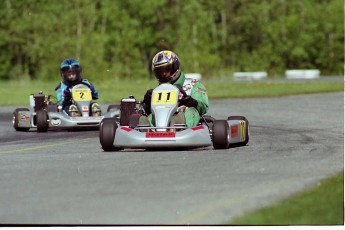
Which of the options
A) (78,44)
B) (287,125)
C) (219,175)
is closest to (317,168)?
(219,175)

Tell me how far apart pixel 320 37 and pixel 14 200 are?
68.8 meters

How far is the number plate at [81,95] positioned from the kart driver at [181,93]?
492cm

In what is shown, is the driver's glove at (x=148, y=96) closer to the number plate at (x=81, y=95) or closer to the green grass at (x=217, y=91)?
the number plate at (x=81, y=95)

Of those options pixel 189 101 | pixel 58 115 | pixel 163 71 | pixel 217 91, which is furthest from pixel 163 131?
pixel 217 91

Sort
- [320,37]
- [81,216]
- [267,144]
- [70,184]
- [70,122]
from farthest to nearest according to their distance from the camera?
[320,37], [70,122], [267,144], [70,184], [81,216]

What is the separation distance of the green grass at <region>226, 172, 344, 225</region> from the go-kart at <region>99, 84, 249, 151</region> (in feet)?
14.0

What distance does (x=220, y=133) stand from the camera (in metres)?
13.6

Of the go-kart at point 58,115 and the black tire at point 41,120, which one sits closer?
the black tire at point 41,120

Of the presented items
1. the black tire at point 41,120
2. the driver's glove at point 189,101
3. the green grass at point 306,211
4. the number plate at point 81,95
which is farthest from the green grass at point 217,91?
the green grass at point 306,211

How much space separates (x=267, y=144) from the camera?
48.9 ft

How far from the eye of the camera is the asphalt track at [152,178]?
805cm

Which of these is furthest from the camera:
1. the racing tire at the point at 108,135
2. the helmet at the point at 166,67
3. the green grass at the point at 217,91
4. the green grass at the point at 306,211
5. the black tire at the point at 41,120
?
the green grass at the point at 217,91

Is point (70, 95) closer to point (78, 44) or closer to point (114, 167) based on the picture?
point (114, 167)

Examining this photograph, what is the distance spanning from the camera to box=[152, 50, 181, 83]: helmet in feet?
48.0
